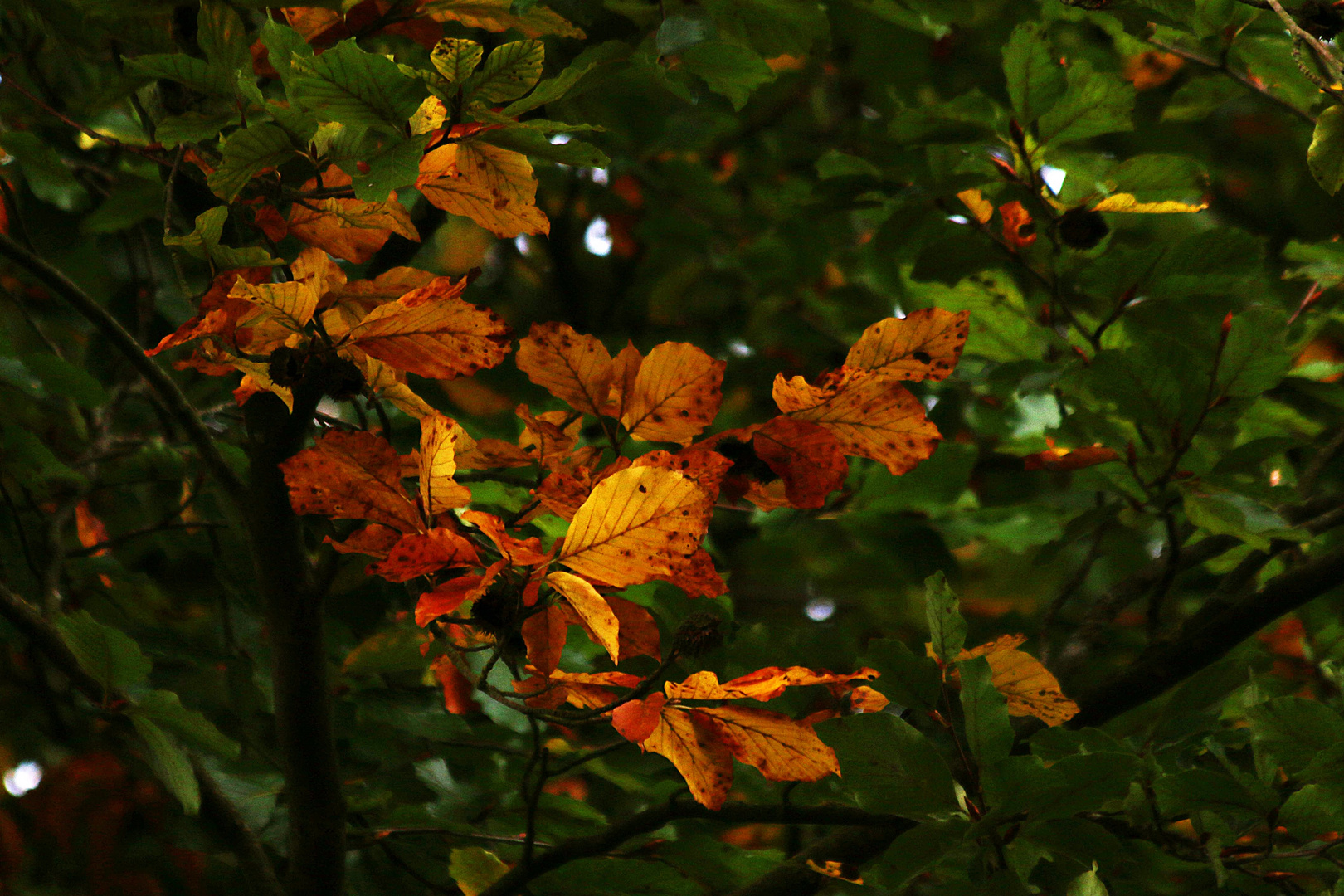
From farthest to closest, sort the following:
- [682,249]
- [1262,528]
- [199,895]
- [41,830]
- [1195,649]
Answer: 1. [682,249]
2. [41,830]
3. [199,895]
4. [1195,649]
5. [1262,528]

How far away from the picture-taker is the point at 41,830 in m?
1.90

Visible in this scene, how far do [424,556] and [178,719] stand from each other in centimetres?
31

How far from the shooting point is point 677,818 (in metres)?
0.80

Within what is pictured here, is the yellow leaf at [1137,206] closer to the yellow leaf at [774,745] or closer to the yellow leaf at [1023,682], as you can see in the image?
the yellow leaf at [1023,682]

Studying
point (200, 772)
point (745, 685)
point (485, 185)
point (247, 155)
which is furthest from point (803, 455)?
point (200, 772)

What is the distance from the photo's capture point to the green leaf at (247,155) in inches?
22.9

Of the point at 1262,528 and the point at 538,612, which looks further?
the point at 1262,528

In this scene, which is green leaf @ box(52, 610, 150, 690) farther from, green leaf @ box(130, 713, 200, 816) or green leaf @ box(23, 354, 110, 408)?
green leaf @ box(23, 354, 110, 408)

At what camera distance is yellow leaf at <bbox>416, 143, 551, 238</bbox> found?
2.11 ft

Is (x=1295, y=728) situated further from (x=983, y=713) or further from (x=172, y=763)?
(x=172, y=763)

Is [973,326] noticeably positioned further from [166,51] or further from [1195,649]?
[166,51]

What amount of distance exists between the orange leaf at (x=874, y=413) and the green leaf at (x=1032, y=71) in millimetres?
403

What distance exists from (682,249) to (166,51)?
1.40 m

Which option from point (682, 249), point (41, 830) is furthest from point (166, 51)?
point (41, 830)
